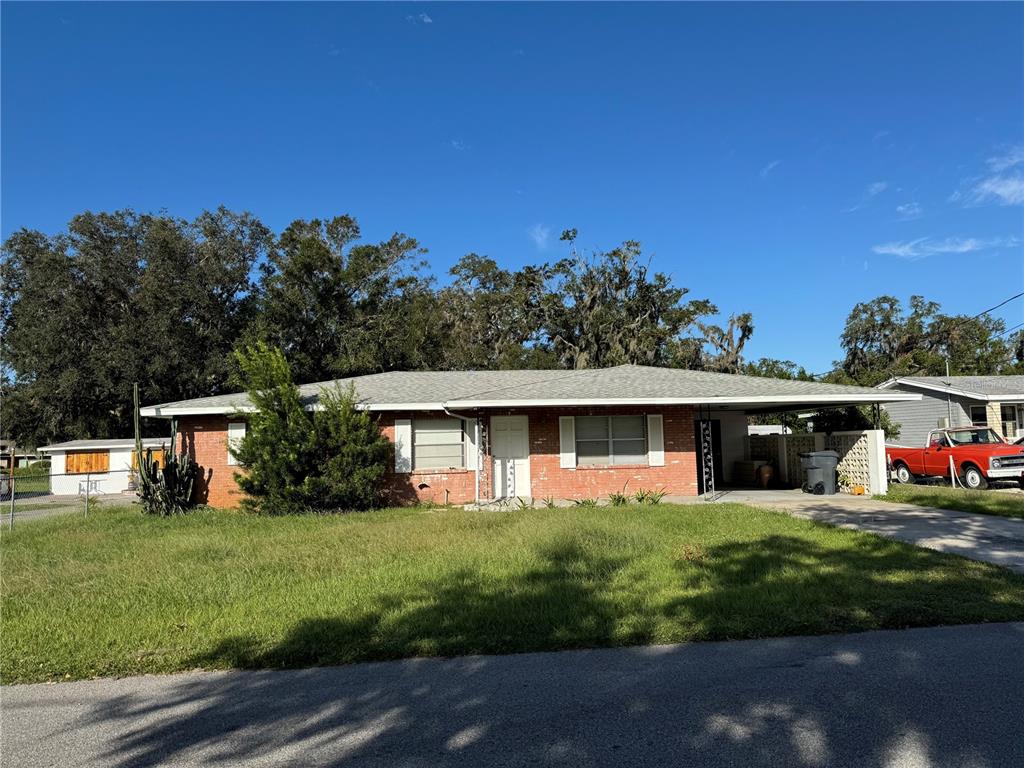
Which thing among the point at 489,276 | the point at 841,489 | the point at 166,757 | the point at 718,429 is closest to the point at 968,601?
the point at 166,757

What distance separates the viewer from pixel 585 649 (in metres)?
5.29

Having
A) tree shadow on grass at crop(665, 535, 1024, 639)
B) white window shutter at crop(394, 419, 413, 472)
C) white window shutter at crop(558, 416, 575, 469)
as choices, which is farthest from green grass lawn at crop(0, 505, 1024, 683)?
white window shutter at crop(394, 419, 413, 472)

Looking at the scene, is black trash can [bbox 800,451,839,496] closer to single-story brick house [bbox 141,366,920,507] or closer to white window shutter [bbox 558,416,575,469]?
single-story brick house [bbox 141,366,920,507]

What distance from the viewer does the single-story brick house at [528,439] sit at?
51.3ft

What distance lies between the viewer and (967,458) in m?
17.2

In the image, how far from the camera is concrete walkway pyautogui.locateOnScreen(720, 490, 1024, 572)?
28.8 ft

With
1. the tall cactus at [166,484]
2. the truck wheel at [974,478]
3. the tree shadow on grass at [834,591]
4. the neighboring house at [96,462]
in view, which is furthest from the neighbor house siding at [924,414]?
the neighboring house at [96,462]

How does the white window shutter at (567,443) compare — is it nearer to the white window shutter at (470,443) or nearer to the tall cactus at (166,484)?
the white window shutter at (470,443)

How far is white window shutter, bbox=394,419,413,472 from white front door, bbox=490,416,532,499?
2.00 m

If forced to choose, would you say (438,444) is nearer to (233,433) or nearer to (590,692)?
(233,433)

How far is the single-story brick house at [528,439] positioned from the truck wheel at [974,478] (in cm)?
404

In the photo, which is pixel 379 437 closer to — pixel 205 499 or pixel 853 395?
pixel 205 499

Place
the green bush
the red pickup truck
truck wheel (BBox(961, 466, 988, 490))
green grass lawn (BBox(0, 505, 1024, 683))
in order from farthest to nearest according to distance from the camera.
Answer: truck wheel (BBox(961, 466, 988, 490)), the red pickup truck, the green bush, green grass lawn (BBox(0, 505, 1024, 683))

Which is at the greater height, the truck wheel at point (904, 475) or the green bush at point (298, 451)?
the green bush at point (298, 451)
